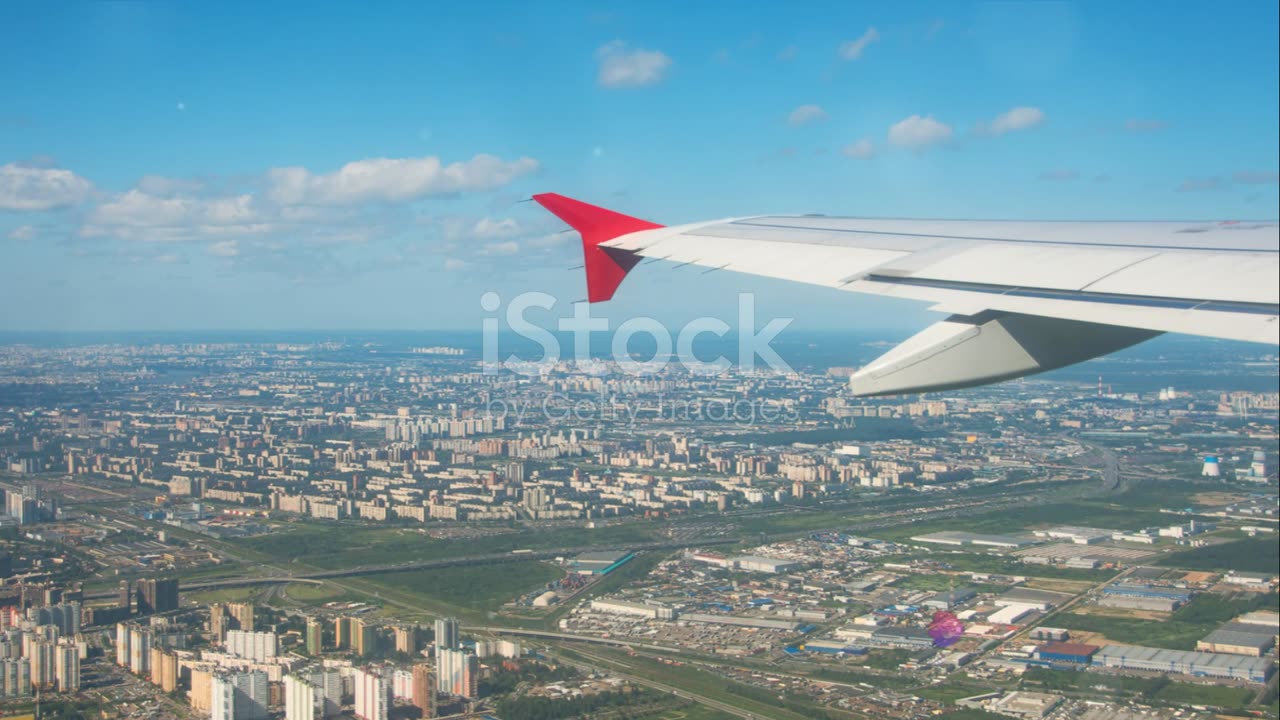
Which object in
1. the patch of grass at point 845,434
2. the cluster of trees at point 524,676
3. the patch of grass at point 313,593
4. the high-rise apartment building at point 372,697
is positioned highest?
the patch of grass at point 845,434

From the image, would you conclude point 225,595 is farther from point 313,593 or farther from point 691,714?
point 691,714

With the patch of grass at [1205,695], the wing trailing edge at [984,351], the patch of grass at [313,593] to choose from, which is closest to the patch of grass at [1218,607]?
the patch of grass at [1205,695]

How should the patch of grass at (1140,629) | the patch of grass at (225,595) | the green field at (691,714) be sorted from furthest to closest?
1. the patch of grass at (225,595)
2. the patch of grass at (1140,629)
3. the green field at (691,714)

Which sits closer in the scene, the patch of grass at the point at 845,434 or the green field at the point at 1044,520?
the green field at the point at 1044,520

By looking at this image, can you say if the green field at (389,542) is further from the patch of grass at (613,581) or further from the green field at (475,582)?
the patch of grass at (613,581)

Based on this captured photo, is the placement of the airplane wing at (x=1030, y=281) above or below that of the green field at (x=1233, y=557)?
above

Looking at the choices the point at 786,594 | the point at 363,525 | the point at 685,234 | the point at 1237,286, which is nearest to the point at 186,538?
the point at 363,525

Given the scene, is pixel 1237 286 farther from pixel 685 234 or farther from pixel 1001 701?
pixel 1001 701
